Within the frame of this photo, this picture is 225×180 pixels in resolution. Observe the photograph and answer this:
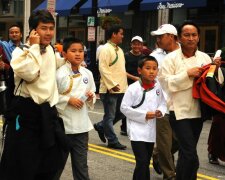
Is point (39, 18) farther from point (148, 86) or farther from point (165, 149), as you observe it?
point (165, 149)

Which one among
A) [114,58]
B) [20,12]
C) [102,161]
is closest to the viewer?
[102,161]

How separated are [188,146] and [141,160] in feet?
1.71

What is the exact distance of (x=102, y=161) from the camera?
25.7 ft

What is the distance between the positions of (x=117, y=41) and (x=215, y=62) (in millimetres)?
3768

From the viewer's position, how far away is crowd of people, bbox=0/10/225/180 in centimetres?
444

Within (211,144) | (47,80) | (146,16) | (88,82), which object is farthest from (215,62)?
(146,16)

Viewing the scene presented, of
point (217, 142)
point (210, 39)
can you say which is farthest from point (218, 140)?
point (210, 39)

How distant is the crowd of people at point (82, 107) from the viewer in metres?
4.44

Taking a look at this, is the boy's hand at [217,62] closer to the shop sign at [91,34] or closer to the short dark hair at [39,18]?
the short dark hair at [39,18]

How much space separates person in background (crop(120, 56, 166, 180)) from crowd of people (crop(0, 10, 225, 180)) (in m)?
0.01

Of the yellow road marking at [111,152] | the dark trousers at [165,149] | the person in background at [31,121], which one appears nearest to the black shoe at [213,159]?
the yellow road marking at [111,152]

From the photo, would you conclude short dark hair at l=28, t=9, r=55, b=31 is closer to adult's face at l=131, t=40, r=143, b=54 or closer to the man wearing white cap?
the man wearing white cap

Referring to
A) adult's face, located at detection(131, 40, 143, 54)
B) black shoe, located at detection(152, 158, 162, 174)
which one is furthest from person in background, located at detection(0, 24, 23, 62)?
black shoe, located at detection(152, 158, 162, 174)

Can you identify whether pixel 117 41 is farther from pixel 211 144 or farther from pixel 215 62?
pixel 215 62
